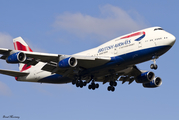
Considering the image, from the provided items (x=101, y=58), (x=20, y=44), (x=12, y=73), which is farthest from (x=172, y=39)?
(x=20, y=44)

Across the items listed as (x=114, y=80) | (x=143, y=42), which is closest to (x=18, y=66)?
(x=114, y=80)

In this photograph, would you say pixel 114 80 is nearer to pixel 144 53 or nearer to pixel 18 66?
pixel 144 53

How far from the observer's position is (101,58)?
42.2m

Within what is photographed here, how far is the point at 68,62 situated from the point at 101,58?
13.3 feet

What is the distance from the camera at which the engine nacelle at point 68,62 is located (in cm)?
A: 4178

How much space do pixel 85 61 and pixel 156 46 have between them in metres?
8.97

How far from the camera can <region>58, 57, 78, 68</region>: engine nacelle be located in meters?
41.8

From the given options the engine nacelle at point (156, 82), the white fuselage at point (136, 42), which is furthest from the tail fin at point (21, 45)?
the engine nacelle at point (156, 82)

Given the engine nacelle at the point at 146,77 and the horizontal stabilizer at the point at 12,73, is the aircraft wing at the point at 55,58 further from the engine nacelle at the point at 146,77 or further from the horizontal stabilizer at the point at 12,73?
the engine nacelle at the point at 146,77

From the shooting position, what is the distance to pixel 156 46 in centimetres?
4062

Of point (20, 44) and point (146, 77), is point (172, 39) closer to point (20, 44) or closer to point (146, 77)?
point (146, 77)

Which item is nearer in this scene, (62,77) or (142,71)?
(62,77)

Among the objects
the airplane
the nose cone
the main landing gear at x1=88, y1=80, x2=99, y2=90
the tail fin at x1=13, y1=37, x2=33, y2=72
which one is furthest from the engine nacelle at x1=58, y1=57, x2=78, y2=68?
the tail fin at x1=13, y1=37, x2=33, y2=72

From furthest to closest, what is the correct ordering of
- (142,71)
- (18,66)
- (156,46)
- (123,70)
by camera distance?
(18,66) → (142,71) → (123,70) → (156,46)
